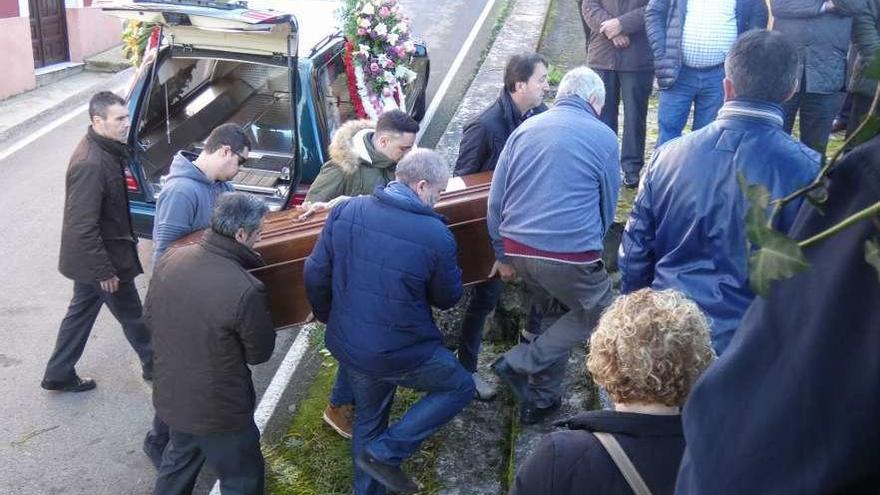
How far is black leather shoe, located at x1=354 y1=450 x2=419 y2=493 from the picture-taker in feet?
14.0

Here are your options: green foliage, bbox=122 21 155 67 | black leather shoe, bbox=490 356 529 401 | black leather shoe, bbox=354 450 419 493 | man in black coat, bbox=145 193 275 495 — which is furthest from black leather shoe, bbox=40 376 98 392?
green foliage, bbox=122 21 155 67

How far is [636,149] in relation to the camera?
699 centimetres

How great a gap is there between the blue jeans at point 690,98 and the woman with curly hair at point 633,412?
404 centimetres

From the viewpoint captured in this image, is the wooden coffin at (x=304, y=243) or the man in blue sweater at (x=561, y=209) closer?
the man in blue sweater at (x=561, y=209)

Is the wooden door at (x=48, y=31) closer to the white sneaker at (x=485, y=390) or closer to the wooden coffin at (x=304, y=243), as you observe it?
the wooden coffin at (x=304, y=243)

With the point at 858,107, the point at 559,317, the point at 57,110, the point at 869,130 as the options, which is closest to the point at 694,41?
the point at 858,107

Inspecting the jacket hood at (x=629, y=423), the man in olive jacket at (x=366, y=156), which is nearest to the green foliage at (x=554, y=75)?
the man in olive jacket at (x=366, y=156)

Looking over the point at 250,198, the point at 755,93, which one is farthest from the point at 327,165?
the point at 755,93

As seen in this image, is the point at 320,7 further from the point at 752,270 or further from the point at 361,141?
the point at 752,270

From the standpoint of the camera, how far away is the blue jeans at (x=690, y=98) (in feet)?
20.5

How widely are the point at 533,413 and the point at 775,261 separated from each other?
3908 mm

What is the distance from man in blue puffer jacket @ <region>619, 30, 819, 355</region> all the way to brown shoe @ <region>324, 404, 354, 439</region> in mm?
2152

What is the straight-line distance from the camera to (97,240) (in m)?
5.14

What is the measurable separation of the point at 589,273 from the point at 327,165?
5.64 feet
